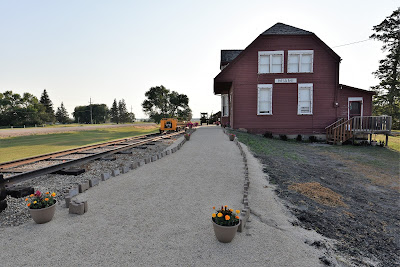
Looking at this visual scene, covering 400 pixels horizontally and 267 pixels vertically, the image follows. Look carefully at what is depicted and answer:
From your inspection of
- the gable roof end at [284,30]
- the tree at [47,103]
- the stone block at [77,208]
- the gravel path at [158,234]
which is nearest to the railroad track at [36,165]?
the gravel path at [158,234]

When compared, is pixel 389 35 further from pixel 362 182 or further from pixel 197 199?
pixel 197 199

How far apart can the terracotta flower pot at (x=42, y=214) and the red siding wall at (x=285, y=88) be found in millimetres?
17185

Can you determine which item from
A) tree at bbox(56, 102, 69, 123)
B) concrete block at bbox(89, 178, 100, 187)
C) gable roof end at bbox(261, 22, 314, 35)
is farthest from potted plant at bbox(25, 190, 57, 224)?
tree at bbox(56, 102, 69, 123)

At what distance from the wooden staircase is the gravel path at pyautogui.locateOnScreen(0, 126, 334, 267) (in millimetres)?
15363

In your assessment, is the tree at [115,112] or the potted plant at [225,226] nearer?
the potted plant at [225,226]

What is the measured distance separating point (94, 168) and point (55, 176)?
4.12 feet

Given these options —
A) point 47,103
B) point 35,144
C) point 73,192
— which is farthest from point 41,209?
point 47,103

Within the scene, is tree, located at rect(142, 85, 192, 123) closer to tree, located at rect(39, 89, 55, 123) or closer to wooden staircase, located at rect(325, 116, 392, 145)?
wooden staircase, located at rect(325, 116, 392, 145)

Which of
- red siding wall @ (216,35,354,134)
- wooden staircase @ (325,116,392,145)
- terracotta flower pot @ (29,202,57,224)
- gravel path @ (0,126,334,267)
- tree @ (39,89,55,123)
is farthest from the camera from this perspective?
tree @ (39,89,55,123)

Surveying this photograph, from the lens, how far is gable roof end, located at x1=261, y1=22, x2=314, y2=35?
61.8 ft

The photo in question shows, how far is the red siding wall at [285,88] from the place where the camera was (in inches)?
746

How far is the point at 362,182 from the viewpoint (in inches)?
334

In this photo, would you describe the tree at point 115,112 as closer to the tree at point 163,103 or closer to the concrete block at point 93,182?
the tree at point 163,103

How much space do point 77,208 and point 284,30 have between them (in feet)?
69.4
